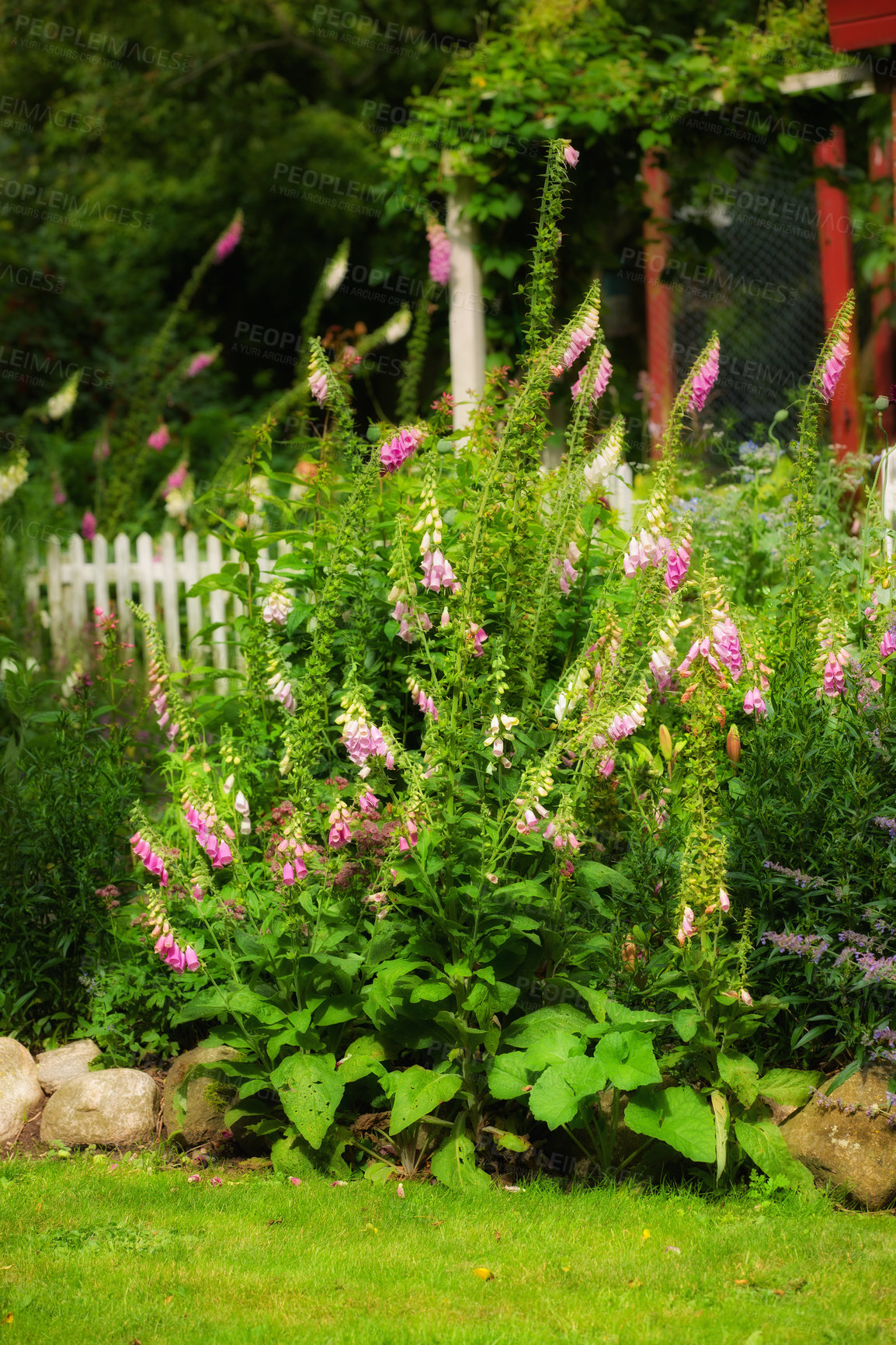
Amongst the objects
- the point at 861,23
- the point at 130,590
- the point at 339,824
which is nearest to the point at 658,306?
the point at 861,23

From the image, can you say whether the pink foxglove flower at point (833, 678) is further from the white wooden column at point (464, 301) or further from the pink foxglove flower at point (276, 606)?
the white wooden column at point (464, 301)

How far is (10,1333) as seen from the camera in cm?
275

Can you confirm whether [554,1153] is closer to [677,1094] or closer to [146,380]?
[677,1094]

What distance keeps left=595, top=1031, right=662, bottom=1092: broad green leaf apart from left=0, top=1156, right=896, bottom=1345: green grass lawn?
36cm

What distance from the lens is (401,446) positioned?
405 cm

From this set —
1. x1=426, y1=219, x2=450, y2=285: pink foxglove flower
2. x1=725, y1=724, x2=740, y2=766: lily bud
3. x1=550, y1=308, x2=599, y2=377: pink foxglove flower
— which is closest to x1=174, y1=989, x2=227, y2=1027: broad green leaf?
x1=725, y1=724, x2=740, y2=766: lily bud

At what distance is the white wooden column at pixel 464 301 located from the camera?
24.6 ft

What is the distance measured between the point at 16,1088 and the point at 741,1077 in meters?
2.22

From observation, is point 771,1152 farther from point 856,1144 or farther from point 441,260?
point 441,260

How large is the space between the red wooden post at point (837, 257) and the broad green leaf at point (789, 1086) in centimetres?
517

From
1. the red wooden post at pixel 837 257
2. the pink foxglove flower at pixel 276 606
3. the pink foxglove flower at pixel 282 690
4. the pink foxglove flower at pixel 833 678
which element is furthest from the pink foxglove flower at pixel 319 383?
the red wooden post at pixel 837 257

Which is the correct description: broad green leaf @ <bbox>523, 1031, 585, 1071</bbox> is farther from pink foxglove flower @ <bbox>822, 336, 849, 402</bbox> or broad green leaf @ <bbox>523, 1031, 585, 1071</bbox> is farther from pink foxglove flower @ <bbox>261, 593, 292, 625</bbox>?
pink foxglove flower @ <bbox>822, 336, 849, 402</bbox>

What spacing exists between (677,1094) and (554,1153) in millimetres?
474

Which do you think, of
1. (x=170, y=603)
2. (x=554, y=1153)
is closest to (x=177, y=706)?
(x=554, y=1153)
